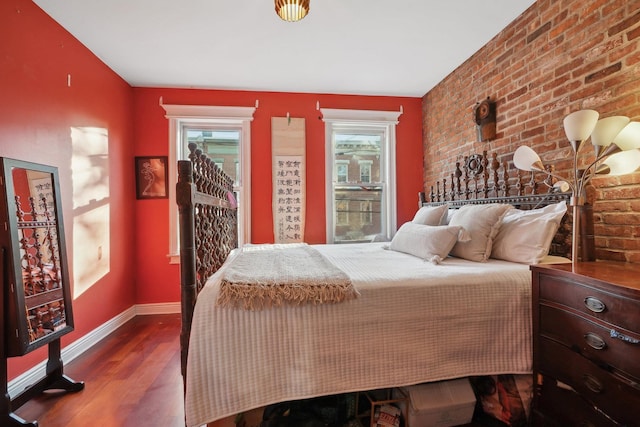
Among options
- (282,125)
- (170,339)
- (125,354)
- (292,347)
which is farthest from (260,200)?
(292,347)

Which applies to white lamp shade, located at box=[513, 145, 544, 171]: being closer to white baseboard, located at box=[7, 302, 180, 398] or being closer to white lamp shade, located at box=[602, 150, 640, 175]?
white lamp shade, located at box=[602, 150, 640, 175]

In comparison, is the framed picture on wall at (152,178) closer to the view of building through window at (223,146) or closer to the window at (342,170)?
the view of building through window at (223,146)

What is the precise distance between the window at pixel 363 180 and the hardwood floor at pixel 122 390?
196cm

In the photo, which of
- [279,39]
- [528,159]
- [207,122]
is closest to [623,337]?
[528,159]

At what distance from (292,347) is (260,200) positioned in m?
2.25

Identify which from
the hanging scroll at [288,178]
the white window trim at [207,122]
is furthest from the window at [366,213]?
the white window trim at [207,122]

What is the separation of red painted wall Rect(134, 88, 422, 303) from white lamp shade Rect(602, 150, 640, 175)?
2150 mm

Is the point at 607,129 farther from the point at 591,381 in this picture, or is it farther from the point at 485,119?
the point at 485,119

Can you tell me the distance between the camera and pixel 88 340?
2.25 metres

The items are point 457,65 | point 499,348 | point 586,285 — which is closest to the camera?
point 586,285

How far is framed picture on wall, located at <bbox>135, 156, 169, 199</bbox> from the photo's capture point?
3.03 meters

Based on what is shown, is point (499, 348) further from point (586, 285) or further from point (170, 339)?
point (170, 339)

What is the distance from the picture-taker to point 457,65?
107 inches

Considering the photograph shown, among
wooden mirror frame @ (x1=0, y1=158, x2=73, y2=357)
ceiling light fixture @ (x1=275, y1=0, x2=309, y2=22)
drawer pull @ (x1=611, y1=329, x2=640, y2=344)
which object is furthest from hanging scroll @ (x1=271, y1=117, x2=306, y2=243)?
drawer pull @ (x1=611, y1=329, x2=640, y2=344)
